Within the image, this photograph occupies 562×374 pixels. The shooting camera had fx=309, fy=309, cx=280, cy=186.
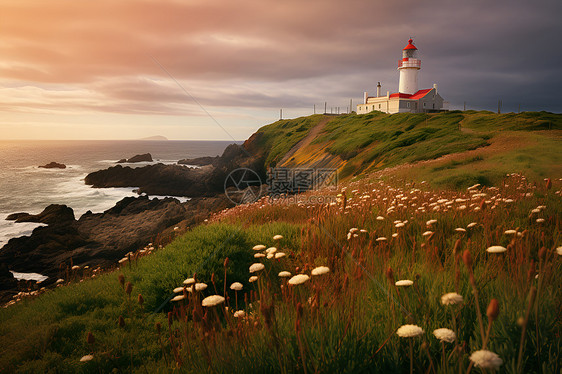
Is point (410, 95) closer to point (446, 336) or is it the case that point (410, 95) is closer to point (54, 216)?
point (54, 216)

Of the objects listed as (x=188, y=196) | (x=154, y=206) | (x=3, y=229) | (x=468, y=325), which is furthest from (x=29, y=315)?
(x=188, y=196)

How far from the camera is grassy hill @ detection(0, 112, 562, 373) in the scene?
Result: 92.5 inches

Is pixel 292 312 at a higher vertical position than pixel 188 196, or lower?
higher

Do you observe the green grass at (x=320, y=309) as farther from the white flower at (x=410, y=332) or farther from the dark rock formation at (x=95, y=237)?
the dark rock formation at (x=95, y=237)

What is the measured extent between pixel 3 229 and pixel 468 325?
42150 mm

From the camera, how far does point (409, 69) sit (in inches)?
2594

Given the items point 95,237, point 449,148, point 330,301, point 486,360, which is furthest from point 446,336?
point 95,237

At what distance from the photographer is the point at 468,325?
277 cm

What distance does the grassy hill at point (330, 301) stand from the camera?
2350mm

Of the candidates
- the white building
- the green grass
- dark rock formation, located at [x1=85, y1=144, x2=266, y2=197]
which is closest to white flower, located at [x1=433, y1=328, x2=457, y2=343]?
the green grass

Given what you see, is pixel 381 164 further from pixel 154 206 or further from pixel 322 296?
pixel 322 296

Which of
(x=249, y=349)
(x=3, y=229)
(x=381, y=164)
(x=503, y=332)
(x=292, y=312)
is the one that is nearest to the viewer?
(x=503, y=332)

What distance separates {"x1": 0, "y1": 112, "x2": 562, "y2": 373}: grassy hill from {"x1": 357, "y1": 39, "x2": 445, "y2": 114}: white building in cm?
6069

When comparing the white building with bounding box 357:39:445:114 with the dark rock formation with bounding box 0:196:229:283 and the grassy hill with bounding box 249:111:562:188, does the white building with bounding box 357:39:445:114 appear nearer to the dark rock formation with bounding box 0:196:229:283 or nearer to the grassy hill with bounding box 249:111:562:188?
the grassy hill with bounding box 249:111:562:188
